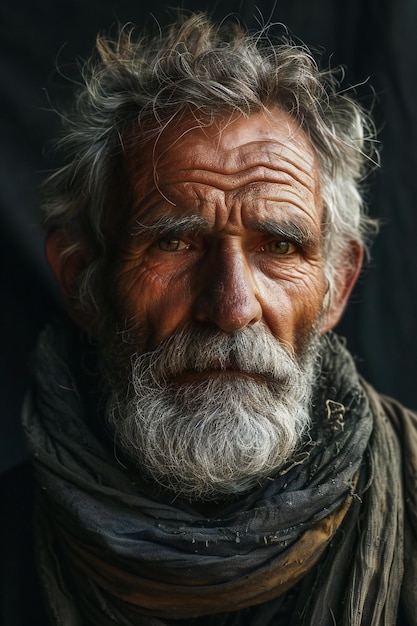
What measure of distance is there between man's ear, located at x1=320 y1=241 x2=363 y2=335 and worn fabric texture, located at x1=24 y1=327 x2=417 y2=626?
1.04ft

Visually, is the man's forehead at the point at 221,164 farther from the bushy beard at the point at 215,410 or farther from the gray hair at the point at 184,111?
the bushy beard at the point at 215,410

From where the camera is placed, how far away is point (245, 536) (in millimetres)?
1942

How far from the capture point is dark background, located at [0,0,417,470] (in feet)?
9.12

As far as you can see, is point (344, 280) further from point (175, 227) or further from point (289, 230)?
point (175, 227)

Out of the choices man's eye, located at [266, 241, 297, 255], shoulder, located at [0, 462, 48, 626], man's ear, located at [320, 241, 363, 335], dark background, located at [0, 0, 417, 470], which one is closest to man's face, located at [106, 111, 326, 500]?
man's eye, located at [266, 241, 297, 255]

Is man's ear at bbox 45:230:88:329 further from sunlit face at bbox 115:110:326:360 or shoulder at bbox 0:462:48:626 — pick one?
shoulder at bbox 0:462:48:626

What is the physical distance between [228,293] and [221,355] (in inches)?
6.2

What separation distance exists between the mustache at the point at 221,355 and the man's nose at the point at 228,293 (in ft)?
0.10

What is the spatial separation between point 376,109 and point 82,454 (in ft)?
5.40

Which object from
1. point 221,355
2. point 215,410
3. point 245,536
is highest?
point 221,355

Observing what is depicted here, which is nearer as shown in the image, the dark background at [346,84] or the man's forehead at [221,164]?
the man's forehead at [221,164]

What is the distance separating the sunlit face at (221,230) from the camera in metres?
2.04

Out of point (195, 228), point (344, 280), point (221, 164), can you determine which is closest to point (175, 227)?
point (195, 228)

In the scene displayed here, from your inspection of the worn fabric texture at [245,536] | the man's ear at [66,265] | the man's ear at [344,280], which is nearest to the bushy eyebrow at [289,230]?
the man's ear at [344,280]
